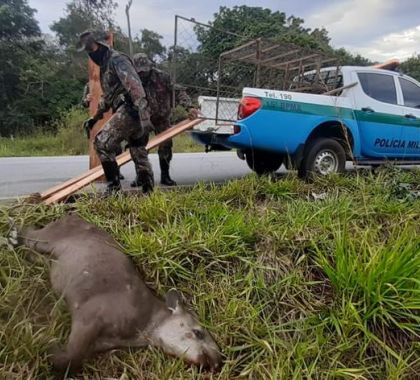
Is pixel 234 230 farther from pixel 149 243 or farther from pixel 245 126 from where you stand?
pixel 245 126

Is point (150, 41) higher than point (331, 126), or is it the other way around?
point (150, 41)

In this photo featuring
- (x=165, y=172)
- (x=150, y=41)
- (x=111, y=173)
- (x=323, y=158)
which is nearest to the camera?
(x=111, y=173)

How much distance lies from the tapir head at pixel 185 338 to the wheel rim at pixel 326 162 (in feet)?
12.0

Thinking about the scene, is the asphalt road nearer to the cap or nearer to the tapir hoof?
the cap

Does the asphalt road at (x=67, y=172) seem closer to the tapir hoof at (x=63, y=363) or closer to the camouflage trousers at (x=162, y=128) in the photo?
the camouflage trousers at (x=162, y=128)

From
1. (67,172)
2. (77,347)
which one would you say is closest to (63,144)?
(67,172)

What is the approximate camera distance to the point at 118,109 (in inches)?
178

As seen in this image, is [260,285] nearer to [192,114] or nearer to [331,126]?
[192,114]

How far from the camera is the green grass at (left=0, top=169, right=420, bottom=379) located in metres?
2.25

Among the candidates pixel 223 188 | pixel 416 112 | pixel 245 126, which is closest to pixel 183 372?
pixel 223 188

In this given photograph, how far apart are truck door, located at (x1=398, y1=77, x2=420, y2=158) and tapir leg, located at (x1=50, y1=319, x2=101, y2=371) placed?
5774 millimetres

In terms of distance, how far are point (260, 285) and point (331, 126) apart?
3.72 metres

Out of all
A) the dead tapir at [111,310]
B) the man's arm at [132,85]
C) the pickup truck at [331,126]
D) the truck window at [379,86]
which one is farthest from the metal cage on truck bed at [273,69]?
the dead tapir at [111,310]

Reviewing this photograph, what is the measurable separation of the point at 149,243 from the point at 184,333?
672 millimetres
